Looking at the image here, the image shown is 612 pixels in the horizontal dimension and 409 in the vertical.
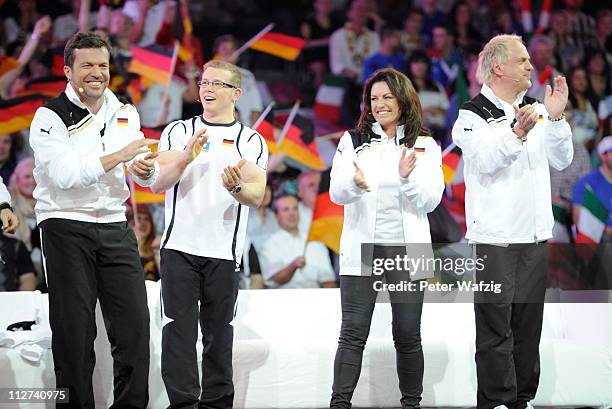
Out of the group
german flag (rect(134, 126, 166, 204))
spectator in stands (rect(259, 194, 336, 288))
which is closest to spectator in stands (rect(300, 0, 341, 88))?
spectator in stands (rect(259, 194, 336, 288))

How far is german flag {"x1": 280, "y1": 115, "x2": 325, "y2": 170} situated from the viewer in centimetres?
659

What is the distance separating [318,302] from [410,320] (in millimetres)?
924

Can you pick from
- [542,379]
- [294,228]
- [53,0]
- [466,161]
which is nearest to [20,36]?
[53,0]

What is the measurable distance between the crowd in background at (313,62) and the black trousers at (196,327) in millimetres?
2492

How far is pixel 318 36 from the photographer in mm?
6871

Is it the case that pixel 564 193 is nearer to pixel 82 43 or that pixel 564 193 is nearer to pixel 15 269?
pixel 15 269

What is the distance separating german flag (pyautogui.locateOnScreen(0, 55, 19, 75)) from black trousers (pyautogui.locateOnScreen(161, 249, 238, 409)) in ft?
11.1

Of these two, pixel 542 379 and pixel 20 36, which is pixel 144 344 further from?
pixel 20 36

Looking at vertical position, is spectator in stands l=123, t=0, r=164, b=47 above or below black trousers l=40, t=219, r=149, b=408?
above

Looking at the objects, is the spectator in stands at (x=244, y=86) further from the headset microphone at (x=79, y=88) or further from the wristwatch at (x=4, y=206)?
the wristwatch at (x=4, y=206)

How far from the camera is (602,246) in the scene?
5910 mm

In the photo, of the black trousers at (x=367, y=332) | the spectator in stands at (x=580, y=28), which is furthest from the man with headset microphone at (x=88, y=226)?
the spectator in stands at (x=580, y=28)

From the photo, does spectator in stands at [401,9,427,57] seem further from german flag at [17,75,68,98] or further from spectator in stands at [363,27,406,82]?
german flag at [17,75,68,98]

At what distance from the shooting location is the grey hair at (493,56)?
3.66 meters
